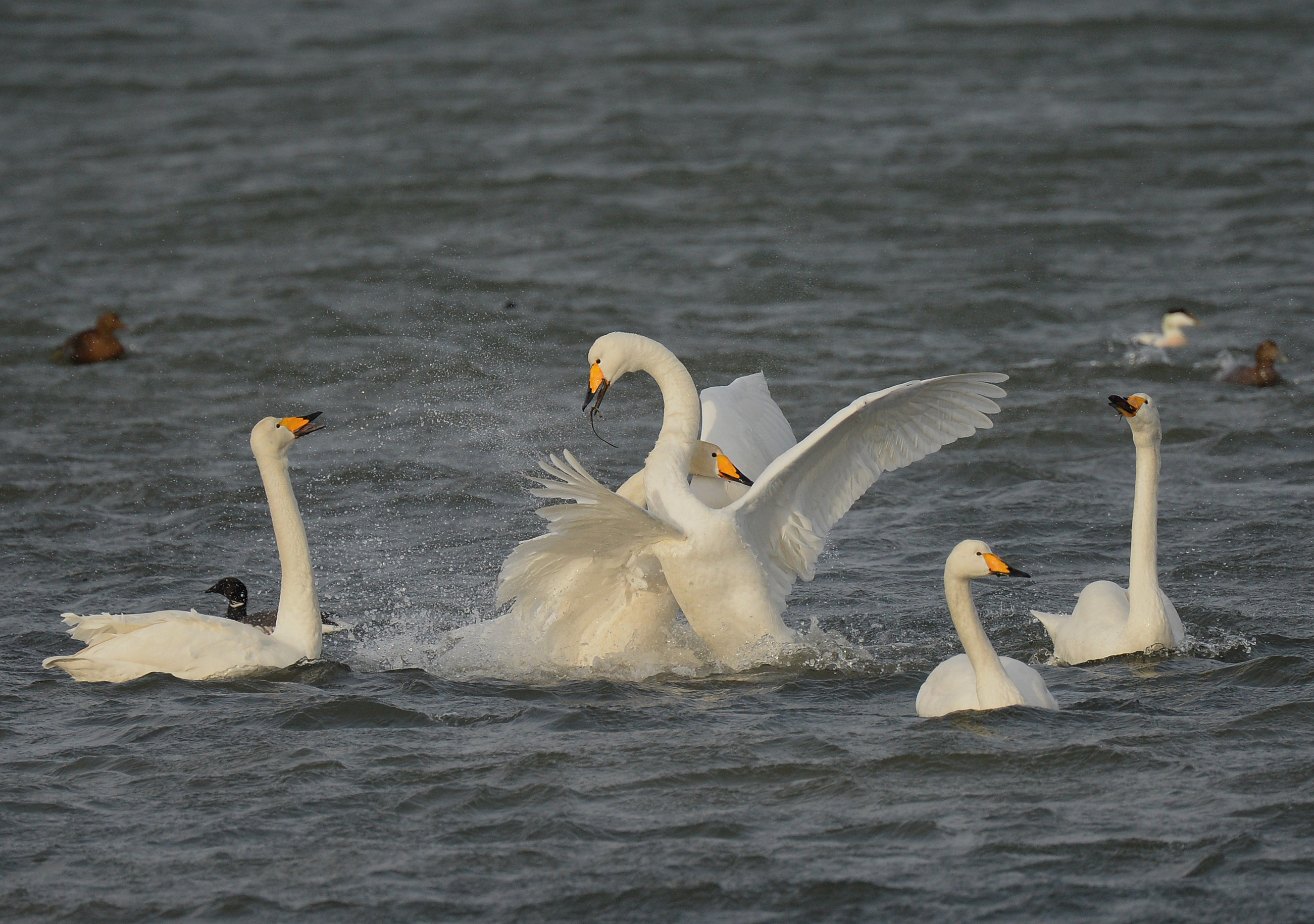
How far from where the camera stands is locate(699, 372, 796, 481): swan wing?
8648 millimetres

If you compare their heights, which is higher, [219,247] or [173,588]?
[219,247]

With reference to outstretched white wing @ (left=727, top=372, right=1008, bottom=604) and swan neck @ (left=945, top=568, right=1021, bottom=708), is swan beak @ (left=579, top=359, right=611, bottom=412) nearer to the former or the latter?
outstretched white wing @ (left=727, top=372, right=1008, bottom=604)

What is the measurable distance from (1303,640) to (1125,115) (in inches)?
604

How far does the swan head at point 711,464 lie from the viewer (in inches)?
307

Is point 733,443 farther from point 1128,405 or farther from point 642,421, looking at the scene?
point 642,421

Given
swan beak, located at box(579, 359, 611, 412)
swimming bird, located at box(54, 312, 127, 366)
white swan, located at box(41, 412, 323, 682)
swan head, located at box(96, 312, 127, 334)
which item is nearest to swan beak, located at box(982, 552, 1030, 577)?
swan beak, located at box(579, 359, 611, 412)

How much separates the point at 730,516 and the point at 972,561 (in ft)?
3.95

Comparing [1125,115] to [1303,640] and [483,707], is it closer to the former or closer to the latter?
[1303,640]

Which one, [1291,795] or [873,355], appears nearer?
[1291,795]

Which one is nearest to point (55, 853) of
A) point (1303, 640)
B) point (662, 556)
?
point (662, 556)

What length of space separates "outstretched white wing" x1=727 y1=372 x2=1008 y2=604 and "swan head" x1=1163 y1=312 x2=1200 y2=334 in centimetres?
683

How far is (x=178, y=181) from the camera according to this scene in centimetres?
2073

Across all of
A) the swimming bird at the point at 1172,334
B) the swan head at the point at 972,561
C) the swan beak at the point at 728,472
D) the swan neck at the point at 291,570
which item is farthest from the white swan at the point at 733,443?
the swimming bird at the point at 1172,334

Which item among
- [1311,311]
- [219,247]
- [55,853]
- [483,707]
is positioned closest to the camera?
[55,853]
